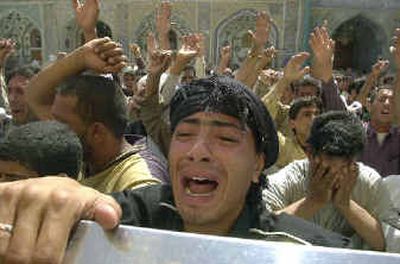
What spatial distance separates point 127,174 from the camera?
6.27ft

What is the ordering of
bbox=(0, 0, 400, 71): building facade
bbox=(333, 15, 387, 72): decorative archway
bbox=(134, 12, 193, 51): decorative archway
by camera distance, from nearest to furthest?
bbox=(0, 0, 400, 71): building facade → bbox=(134, 12, 193, 51): decorative archway → bbox=(333, 15, 387, 72): decorative archway

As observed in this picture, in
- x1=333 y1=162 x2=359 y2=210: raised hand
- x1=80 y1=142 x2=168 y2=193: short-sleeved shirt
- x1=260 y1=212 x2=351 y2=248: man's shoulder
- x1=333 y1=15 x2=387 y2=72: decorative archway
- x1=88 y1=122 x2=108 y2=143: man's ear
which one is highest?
x1=260 y1=212 x2=351 y2=248: man's shoulder

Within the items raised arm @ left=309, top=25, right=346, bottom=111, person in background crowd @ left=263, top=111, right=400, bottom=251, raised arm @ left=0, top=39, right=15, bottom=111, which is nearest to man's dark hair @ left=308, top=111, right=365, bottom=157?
person in background crowd @ left=263, top=111, right=400, bottom=251

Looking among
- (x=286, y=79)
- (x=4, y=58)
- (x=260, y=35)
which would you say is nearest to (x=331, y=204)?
(x=286, y=79)

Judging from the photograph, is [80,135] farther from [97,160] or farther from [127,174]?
[127,174]

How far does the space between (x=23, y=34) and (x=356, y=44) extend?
14.4m

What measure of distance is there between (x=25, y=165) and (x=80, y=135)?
379 mm

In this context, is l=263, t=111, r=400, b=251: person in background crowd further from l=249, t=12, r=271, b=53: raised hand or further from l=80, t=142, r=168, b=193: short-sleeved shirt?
l=249, t=12, r=271, b=53: raised hand

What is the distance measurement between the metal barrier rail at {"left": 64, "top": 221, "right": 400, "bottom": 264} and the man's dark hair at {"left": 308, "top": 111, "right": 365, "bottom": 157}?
1.46m

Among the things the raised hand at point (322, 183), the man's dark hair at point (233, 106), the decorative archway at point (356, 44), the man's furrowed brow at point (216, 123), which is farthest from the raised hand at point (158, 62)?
the decorative archway at point (356, 44)

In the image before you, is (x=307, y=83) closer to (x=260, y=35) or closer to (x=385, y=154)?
(x=260, y=35)

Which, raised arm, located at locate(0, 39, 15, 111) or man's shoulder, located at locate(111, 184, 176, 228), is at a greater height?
man's shoulder, located at locate(111, 184, 176, 228)

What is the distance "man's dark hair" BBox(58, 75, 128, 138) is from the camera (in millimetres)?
2062

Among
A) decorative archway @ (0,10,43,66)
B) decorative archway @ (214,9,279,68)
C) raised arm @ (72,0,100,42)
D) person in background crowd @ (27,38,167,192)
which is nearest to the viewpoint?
person in background crowd @ (27,38,167,192)
